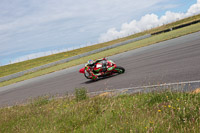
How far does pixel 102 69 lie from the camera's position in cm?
1361

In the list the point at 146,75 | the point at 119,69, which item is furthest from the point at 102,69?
the point at 146,75

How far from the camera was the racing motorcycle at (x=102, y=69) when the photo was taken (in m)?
13.6

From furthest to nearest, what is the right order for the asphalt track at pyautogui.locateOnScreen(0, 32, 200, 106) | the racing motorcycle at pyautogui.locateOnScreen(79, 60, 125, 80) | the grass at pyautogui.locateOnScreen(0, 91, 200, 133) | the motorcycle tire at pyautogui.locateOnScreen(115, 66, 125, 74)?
the motorcycle tire at pyautogui.locateOnScreen(115, 66, 125, 74) < the racing motorcycle at pyautogui.locateOnScreen(79, 60, 125, 80) < the asphalt track at pyautogui.locateOnScreen(0, 32, 200, 106) < the grass at pyautogui.locateOnScreen(0, 91, 200, 133)

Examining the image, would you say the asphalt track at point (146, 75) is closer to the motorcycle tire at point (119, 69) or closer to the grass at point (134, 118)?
the motorcycle tire at point (119, 69)

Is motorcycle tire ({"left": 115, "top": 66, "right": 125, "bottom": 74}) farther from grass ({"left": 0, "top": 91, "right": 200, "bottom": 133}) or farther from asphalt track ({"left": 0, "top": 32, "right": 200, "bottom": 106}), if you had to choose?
grass ({"left": 0, "top": 91, "right": 200, "bottom": 133})

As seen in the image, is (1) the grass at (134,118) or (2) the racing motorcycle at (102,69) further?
(2) the racing motorcycle at (102,69)

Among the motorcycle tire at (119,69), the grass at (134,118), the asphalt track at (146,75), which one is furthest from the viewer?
the motorcycle tire at (119,69)

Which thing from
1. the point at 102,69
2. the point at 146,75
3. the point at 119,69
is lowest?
the point at 146,75

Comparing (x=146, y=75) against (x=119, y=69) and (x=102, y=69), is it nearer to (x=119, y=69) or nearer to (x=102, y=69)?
(x=119, y=69)

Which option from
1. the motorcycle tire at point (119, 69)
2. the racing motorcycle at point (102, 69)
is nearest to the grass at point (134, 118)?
the racing motorcycle at point (102, 69)

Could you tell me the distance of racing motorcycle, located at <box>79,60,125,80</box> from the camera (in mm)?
13586

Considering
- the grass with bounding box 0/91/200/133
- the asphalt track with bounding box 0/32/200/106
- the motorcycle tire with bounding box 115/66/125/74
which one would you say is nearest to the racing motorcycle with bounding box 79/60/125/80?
the motorcycle tire with bounding box 115/66/125/74

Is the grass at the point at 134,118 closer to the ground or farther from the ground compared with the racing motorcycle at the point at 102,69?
closer to the ground

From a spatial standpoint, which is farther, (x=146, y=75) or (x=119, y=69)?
(x=119, y=69)
